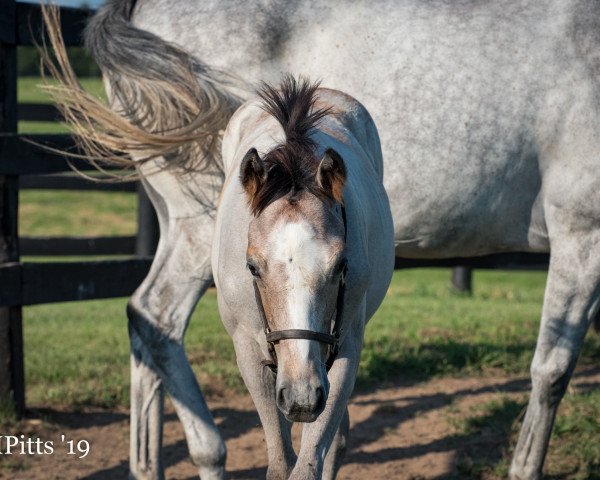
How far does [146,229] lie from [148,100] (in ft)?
10.6

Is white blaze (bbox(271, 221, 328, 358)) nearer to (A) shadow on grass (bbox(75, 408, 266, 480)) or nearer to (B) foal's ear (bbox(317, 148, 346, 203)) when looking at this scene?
(B) foal's ear (bbox(317, 148, 346, 203))

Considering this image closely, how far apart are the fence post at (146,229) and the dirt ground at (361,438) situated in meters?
2.10

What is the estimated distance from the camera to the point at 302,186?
2.47 metres

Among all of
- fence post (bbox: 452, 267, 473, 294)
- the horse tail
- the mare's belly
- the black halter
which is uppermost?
the horse tail

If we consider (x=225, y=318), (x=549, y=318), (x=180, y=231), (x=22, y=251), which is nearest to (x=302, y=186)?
(x=225, y=318)

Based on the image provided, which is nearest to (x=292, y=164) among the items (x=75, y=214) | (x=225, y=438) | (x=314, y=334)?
(x=314, y=334)

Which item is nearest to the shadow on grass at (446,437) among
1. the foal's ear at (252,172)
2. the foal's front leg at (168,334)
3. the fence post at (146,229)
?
the foal's front leg at (168,334)

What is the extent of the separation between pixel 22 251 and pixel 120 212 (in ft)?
27.9

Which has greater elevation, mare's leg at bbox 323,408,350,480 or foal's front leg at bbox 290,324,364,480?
foal's front leg at bbox 290,324,364,480

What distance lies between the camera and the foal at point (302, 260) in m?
2.28

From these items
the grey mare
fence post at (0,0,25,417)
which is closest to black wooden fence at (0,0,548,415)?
fence post at (0,0,25,417)

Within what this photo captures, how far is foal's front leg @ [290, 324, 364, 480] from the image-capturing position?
8.30 ft

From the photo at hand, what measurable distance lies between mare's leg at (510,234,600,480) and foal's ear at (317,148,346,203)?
1.73 metres

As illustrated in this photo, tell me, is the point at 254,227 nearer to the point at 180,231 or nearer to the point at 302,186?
the point at 302,186
